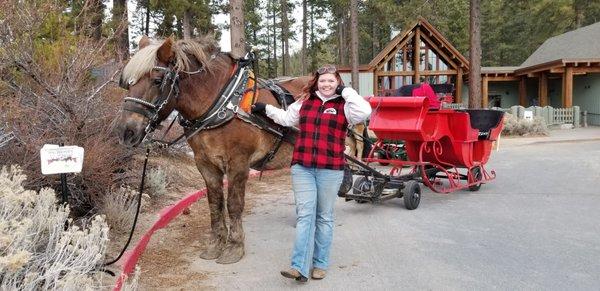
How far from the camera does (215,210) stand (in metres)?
4.95

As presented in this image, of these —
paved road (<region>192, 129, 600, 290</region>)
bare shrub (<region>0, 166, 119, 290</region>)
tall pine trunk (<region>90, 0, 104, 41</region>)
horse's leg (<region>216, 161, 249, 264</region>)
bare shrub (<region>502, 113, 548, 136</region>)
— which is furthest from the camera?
bare shrub (<region>502, 113, 548, 136</region>)

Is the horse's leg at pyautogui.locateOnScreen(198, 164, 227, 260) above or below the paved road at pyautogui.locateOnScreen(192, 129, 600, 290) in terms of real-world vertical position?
above

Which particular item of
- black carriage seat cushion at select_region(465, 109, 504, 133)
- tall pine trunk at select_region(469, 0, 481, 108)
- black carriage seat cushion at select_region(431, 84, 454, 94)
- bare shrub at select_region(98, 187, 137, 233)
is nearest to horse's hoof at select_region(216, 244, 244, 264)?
bare shrub at select_region(98, 187, 137, 233)

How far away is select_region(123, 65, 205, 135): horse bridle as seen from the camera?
12.9 feet

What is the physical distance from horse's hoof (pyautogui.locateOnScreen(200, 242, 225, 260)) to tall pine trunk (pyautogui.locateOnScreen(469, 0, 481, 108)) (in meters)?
17.7

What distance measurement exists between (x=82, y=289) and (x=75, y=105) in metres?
3.21

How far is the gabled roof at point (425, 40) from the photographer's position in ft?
81.6

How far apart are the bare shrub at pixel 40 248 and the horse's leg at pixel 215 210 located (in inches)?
55.4

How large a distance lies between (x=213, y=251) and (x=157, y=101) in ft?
5.45

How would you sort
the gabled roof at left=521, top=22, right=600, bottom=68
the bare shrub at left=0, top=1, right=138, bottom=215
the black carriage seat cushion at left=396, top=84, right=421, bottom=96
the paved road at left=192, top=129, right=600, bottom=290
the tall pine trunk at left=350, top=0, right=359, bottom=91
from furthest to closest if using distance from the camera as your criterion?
the gabled roof at left=521, top=22, right=600, bottom=68 < the tall pine trunk at left=350, top=0, right=359, bottom=91 < the black carriage seat cushion at left=396, top=84, right=421, bottom=96 < the bare shrub at left=0, top=1, right=138, bottom=215 < the paved road at left=192, top=129, right=600, bottom=290

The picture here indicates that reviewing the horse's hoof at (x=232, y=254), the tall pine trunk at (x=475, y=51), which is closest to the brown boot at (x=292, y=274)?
the horse's hoof at (x=232, y=254)

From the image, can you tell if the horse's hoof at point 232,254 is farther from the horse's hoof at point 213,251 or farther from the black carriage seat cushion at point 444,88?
the black carriage seat cushion at point 444,88

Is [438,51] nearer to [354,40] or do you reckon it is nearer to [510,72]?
[510,72]

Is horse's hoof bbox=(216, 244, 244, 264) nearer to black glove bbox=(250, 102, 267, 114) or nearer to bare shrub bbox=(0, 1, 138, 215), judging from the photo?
black glove bbox=(250, 102, 267, 114)
